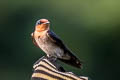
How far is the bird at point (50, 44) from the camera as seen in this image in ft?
11.9

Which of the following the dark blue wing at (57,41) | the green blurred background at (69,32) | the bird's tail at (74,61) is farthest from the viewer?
the green blurred background at (69,32)

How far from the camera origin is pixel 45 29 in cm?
376

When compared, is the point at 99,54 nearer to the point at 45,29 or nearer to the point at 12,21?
the point at 12,21

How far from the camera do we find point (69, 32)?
13578 millimetres

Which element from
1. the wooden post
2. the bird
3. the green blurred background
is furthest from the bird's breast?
the green blurred background

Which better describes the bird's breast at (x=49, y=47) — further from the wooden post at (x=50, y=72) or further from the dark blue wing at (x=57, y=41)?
the wooden post at (x=50, y=72)

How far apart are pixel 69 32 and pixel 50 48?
9882 mm

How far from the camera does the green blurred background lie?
501 inches

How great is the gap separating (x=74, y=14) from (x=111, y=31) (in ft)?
2.29

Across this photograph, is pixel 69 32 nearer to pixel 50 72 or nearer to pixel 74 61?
pixel 74 61

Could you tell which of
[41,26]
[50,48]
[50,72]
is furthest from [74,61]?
[50,72]

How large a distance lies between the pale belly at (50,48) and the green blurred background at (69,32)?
8.35m

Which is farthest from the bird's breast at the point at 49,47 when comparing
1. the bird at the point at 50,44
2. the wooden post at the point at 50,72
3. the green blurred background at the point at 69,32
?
the green blurred background at the point at 69,32

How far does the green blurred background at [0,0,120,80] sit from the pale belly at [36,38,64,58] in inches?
329
